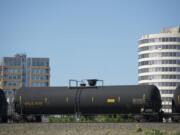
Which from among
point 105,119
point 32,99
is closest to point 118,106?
point 105,119

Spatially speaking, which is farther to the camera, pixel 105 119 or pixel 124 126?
pixel 105 119

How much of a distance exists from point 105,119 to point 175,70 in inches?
5024

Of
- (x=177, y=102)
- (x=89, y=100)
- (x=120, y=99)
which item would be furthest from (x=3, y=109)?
(x=177, y=102)

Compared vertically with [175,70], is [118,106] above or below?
below

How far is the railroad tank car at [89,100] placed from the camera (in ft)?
195

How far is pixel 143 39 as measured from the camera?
7756 inches

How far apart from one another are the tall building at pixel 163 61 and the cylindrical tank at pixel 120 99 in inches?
5037

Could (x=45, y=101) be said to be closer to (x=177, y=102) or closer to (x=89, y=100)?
(x=89, y=100)

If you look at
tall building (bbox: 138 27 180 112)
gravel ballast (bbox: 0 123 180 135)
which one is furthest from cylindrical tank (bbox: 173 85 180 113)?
tall building (bbox: 138 27 180 112)

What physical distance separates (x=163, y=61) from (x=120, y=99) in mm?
→ 133673

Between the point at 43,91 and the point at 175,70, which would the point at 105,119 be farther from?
the point at 175,70

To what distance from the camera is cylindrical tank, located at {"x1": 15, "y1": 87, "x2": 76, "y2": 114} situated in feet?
206

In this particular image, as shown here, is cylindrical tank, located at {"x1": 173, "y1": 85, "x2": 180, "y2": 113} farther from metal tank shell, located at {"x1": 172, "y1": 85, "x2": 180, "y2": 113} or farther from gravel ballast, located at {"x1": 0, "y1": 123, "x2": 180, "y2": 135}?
gravel ballast, located at {"x1": 0, "y1": 123, "x2": 180, "y2": 135}

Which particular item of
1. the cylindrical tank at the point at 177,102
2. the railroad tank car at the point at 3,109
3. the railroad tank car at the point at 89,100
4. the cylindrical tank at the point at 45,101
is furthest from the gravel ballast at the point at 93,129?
the railroad tank car at the point at 3,109
